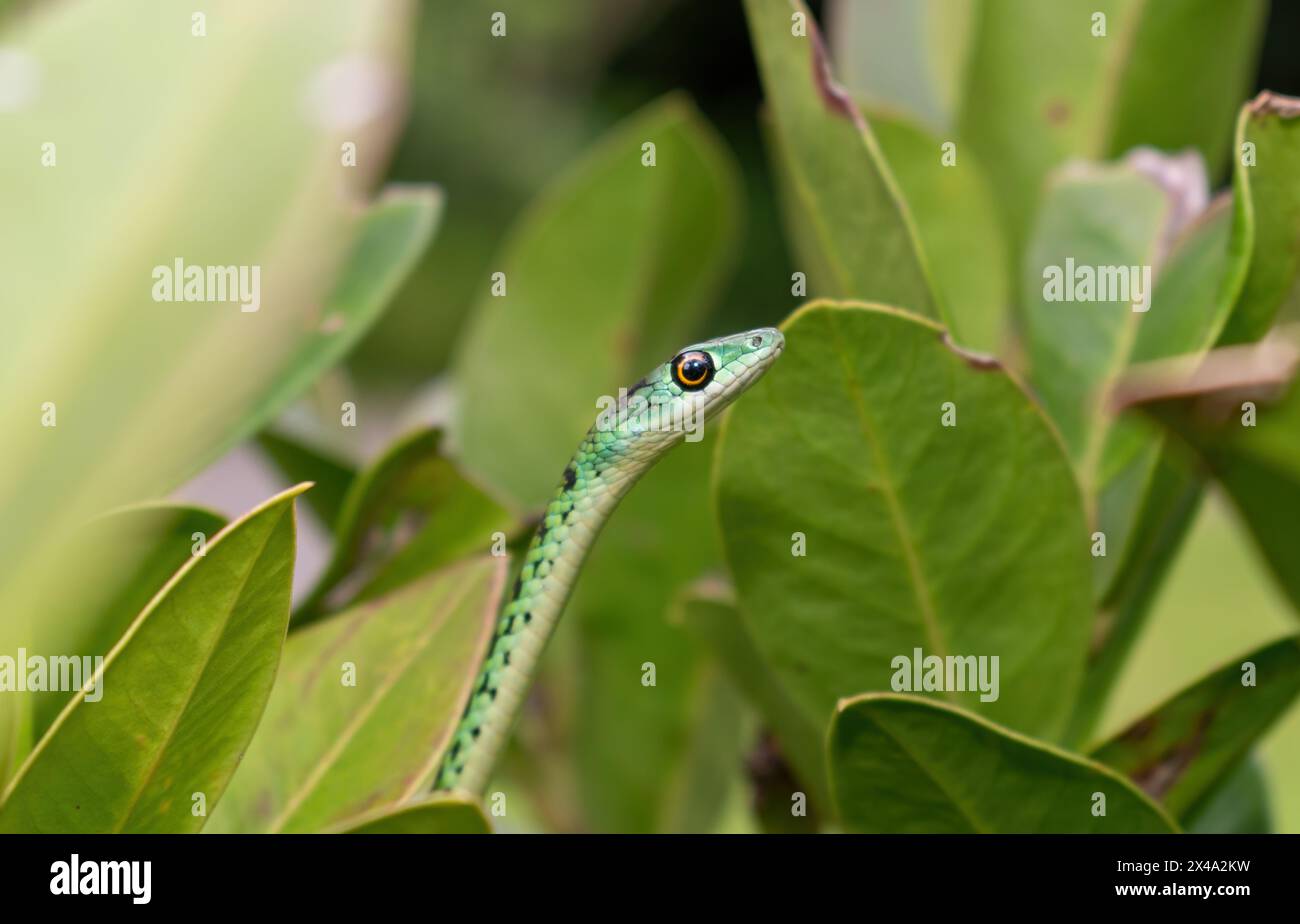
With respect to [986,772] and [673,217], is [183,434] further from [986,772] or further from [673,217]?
[673,217]

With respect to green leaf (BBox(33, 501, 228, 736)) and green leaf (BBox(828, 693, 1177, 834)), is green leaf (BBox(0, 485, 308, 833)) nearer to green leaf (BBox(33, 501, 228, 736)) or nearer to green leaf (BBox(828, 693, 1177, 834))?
green leaf (BBox(33, 501, 228, 736))

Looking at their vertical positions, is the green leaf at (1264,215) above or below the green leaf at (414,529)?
above

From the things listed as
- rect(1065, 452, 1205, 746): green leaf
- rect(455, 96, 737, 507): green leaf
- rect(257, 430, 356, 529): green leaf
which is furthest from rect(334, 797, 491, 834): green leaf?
rect(455, 96, 737, 507): green leaf

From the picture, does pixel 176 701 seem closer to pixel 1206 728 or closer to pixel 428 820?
pixel 428 820

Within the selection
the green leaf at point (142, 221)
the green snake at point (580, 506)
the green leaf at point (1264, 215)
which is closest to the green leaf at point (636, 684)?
the green snake at point (580, 506)

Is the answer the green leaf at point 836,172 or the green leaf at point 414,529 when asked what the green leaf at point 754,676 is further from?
the green leaf at point 836,172

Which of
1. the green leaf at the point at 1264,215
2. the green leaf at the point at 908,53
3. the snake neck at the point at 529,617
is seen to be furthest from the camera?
the green leaf at the point at 908,53

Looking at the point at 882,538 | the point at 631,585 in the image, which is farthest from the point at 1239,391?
the point at 631,585
